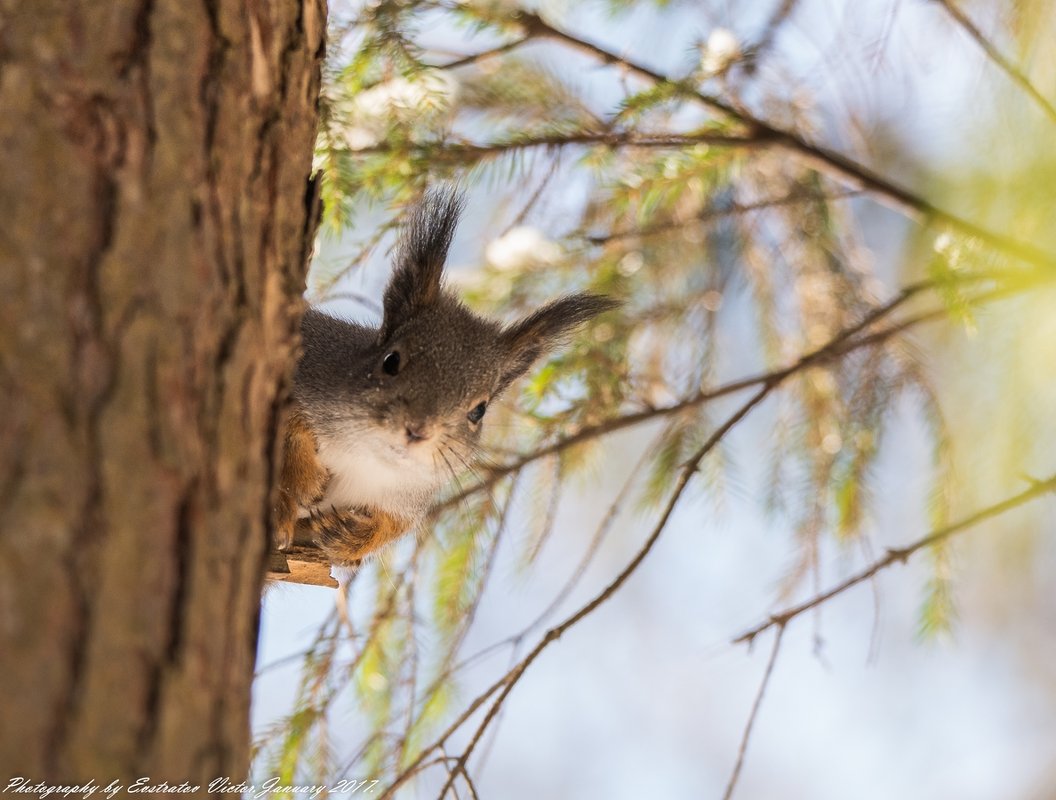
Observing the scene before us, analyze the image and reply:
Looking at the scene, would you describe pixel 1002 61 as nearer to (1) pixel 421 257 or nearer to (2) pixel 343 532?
(1) pixel 421 257

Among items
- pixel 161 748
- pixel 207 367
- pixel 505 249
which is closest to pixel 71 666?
pixel 161 748

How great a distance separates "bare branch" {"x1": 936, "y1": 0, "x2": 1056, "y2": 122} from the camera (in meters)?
1.21

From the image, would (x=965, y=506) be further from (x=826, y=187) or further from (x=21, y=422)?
(x=21, y=422)

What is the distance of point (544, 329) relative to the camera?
7.05 feet

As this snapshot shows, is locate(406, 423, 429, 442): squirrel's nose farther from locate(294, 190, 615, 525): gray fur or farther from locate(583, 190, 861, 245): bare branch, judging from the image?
locate(583, 190, 861, 245): bare branch

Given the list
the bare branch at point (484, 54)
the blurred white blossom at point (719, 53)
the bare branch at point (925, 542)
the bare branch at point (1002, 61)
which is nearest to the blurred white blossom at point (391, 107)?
the bare branch at point (484, 54)

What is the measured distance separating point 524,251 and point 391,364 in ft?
1.43

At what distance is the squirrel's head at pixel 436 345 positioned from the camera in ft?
6.36

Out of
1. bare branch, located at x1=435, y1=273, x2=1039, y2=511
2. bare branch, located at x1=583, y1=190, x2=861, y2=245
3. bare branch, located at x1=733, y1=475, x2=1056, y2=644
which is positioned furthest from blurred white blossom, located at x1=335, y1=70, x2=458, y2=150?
bare branch, located at x1=733, y1=475, x2=1056, y2=644

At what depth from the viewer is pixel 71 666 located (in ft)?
2.64

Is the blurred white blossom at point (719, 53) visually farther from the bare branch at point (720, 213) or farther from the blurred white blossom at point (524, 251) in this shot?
the blurred white blossom at point (524, 251)

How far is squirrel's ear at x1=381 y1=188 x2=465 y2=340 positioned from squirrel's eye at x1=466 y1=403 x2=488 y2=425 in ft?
0.70

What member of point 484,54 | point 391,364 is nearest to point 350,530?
point 391,364

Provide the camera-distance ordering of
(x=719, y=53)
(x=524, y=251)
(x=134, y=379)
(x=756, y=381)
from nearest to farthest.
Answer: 1. (x=134, y=379)
2. (x=756, y=381)
3. (x=719, y=53)
4. (x=524, y=251)
